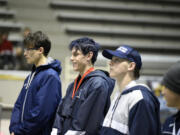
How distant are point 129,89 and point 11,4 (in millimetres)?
8262

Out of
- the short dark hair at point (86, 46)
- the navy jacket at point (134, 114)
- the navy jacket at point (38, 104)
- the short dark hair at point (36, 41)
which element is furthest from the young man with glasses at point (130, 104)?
the short dark hair at point (36, 41)

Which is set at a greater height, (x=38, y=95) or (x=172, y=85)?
(x=172, y=85)

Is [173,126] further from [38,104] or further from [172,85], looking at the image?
[38,104]

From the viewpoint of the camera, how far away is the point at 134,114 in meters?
1.61

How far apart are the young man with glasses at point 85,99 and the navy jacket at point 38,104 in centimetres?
11

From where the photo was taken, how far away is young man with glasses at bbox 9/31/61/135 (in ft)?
7.06

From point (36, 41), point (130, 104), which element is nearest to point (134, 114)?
point (130, 104)

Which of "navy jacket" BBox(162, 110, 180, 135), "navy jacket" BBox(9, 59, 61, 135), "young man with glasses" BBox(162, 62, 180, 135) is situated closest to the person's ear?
"navy jacket" BBox(162, 110, 180, 135)

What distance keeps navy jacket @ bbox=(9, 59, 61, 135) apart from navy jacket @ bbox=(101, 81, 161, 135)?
23.8 inches

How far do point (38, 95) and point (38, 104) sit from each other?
0.07 metres

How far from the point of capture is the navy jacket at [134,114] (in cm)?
158

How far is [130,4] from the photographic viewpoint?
10078 millimetres

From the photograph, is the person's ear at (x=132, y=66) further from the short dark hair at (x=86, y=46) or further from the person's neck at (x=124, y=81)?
the short dark hair at (x=86, y=46)

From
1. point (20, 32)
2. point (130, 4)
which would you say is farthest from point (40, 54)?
point (130, 4)
